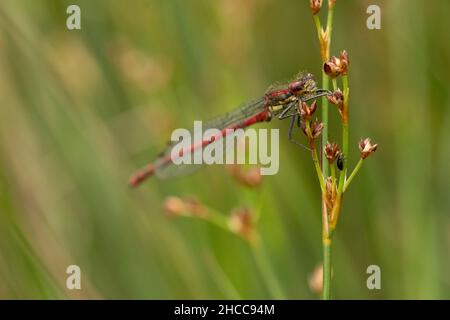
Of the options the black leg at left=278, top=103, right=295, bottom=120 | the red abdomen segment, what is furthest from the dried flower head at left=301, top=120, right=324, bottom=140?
the red abdomen segment

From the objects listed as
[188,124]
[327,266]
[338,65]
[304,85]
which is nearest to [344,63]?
[338,65]

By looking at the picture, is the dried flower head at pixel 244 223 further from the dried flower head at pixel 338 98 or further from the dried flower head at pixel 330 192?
the dried flower head at pixel 338 98

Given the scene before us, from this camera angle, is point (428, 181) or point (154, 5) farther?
point (154, 5)

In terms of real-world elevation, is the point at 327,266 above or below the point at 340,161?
below

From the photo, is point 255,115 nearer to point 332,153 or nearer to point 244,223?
point 244,223

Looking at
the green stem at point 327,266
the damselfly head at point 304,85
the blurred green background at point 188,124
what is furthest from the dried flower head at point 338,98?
the blurred green background at point 188,124
